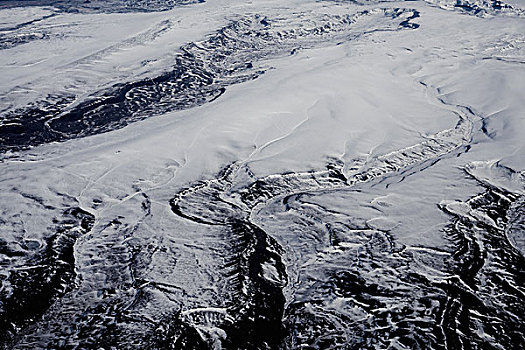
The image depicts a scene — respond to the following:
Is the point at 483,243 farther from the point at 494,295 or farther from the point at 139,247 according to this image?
the point at 139,247

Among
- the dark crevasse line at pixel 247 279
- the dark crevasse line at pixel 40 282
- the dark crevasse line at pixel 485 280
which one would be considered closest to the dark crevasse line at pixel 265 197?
the dark crevasse line at pixel 247 279

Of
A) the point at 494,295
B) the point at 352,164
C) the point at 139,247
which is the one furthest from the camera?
the point at 352,164

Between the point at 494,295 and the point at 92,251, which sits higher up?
the point at 92,251

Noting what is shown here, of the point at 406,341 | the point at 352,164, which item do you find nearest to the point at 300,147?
the point at 352,164

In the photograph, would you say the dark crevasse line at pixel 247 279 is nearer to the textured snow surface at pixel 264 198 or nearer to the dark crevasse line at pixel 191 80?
the textured snow surface at pixel 264 198

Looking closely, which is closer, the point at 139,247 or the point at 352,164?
the point at 139,247

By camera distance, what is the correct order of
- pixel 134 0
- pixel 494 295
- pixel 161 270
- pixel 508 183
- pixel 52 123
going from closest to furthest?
1. pixel 494 295
2. pixel 161 270
3. pixel 508 183
4. pixel 52 123
5. pixel 134 0

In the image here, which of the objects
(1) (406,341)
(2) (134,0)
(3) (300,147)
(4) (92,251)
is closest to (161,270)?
(4) (92,251)

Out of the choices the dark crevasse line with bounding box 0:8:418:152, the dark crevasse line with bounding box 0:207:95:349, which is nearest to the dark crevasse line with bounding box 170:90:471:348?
the dark crevasse line with bounding box 0:207:95:349

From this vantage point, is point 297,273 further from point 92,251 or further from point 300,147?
point 300,147
